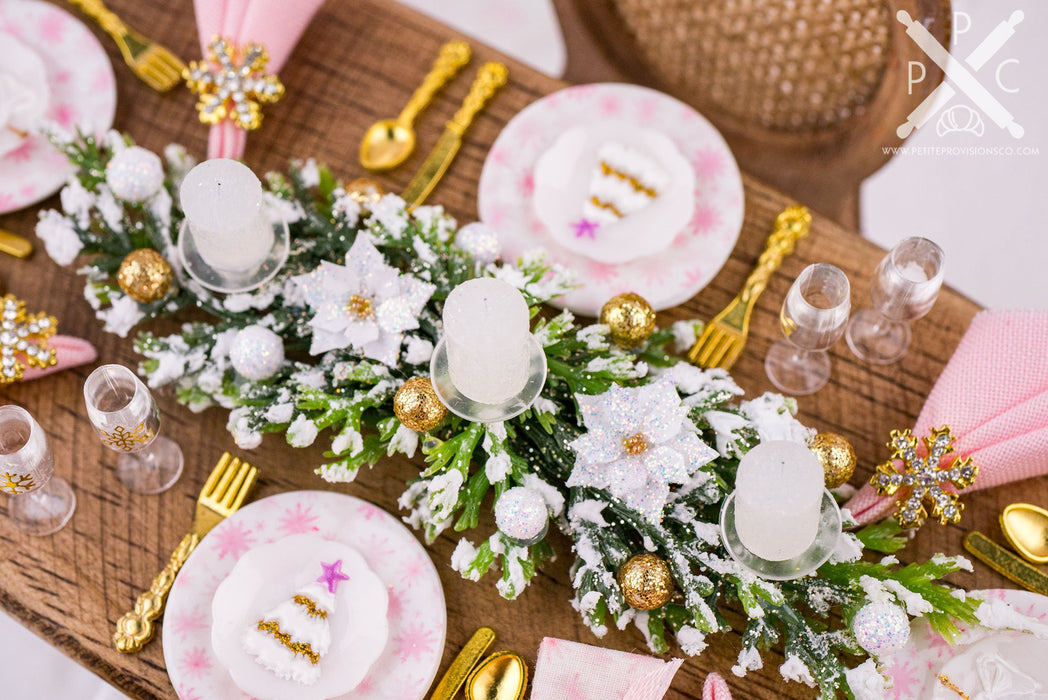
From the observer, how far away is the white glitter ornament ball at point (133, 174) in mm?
1034

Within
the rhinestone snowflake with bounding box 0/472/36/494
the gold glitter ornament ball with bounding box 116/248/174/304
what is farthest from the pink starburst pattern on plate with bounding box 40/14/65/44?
the rhinestone snowflake with bounding box 0/472/36/494

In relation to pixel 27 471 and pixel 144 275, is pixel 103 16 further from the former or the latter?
pixel 27 471

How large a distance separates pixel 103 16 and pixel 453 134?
21.5 inches

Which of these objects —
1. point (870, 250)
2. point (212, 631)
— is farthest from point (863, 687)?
point (212, 631)

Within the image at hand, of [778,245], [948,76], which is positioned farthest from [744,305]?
[948,76]

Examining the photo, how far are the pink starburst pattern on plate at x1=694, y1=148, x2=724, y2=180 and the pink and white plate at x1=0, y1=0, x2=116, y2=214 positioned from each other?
81 centimetres

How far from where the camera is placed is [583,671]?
88cm

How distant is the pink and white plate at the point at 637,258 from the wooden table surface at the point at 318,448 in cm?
4

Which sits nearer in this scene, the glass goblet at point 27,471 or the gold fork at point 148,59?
the glass goblet at point 27,471

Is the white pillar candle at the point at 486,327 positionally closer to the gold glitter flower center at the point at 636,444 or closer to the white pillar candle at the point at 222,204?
the gold glitter flower center at the point at 636,444

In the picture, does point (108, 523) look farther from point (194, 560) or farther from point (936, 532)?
point (936, 532)

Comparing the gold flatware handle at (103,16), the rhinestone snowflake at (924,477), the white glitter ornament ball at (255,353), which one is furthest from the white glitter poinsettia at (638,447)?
the gold flatware handle at (103,16)

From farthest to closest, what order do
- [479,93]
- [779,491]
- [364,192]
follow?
1. [479,93]
2. [364,192]
3. [779,491]

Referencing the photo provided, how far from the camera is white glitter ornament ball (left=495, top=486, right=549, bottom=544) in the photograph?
33.6 inches
